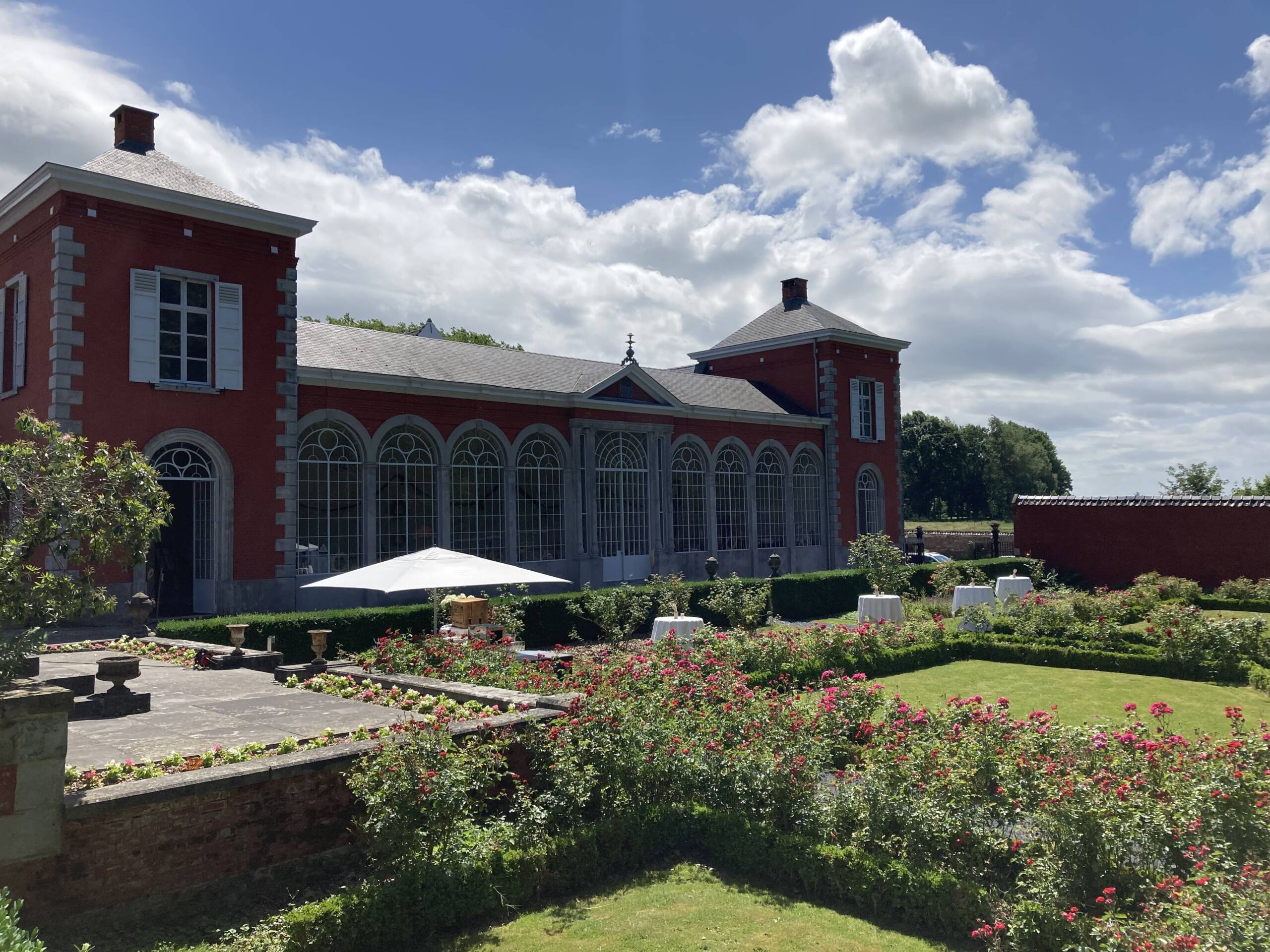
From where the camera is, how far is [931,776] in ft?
20.6

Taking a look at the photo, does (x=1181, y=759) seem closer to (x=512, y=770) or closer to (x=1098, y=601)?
(x=512, y=770)

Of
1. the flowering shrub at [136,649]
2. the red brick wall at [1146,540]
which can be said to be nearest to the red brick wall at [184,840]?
the flowering shrub at [136,649]

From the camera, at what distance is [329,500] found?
59.6 ft

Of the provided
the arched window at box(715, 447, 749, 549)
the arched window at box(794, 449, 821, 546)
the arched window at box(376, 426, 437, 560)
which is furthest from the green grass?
the arched window at box(376, 426, 437, 560)

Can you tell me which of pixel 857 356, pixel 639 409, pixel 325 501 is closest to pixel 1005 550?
pixel 857 356

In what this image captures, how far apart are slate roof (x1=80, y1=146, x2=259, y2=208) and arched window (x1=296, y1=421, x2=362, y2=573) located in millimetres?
4710

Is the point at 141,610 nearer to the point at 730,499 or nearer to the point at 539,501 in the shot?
the point at 539,501

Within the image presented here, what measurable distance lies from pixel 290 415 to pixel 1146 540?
23.5 meters

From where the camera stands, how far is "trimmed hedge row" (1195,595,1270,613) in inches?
807

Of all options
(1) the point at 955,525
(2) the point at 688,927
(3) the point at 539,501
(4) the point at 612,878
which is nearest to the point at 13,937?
(2) the point at 688,927

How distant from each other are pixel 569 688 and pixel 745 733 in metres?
2.05

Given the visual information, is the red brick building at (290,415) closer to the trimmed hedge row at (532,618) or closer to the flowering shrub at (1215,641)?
the trimmed hedge row at (532,618)

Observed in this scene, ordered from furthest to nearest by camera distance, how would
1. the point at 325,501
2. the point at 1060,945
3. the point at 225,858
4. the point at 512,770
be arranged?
the point at 325,501
the point at 512,770
the point at 225,858
the point at 1060,945

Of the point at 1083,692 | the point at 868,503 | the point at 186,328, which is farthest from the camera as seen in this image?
the point at 868,503
